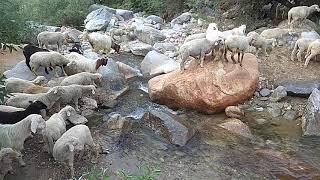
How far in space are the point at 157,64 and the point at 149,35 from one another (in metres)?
3.18

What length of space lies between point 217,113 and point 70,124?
331 cm

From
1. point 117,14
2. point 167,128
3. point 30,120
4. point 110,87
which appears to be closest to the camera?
point 30,120

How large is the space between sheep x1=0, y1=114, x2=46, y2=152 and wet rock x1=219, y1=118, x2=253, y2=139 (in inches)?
151

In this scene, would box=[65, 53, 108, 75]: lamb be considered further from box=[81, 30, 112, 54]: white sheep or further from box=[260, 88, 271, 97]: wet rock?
box=[260, 88, 271, 97]: wet rock

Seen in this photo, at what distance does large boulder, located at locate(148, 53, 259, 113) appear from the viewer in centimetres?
1011

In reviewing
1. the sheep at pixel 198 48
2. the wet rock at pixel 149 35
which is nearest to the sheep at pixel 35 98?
the sheep at pixel 198 48

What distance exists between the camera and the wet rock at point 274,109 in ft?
33.3

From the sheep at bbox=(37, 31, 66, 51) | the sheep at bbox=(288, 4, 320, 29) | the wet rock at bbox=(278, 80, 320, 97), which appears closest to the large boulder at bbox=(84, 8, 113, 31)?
the sheep at bbox=(37, 31, 66, 51)

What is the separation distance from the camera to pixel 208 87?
10188 millimetres

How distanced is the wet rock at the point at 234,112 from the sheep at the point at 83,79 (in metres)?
3.18

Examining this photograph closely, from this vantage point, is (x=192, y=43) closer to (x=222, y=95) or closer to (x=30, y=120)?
(x=222, y=95)

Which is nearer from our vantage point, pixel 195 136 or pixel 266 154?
pixel 266 154

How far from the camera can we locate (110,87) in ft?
36.5

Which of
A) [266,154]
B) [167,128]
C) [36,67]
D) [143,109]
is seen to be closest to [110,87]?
[143,109]
